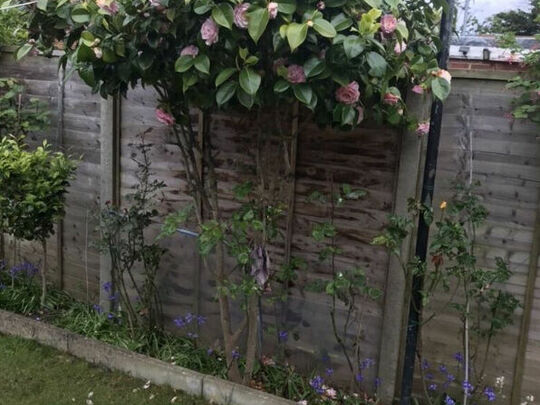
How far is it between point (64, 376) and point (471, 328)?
250 cm

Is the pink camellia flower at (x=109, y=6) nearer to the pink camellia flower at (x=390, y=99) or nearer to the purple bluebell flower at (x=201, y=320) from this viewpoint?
the pink camellia flower at (x=390, y=99)

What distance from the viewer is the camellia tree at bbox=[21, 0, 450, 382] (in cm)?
232

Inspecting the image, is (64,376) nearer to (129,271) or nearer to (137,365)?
(137,365)

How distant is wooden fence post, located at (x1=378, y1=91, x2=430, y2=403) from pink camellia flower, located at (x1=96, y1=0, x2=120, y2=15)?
158cm

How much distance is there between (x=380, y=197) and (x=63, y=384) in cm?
226

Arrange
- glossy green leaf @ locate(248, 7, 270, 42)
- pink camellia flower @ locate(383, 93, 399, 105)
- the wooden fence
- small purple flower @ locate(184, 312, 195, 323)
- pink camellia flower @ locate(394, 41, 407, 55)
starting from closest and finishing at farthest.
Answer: glossy green leaf @ locate(248, 7, 270, 42) < pink camellia flower @ locate(394, 41, 407, 55) < pink camellia flower @ locate(383, 93, 399, 105) < the wooden fence < small purple flower @ locate(184, 312, 195, 323)

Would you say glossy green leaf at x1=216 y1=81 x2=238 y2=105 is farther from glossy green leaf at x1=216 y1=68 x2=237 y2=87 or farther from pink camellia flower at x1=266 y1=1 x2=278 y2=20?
pink camellia flower at x1=266 y1=1 x2=278 y2=20

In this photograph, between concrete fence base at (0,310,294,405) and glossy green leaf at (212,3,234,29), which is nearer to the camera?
glossy green leaf at (212,3,234,29)

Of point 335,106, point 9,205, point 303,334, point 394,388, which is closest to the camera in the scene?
point 335,106

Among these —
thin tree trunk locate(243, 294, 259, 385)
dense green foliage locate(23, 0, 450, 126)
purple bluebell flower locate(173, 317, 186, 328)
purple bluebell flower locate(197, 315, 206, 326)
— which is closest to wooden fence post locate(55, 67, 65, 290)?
purple bluebell flower locate(173, 317, 186, 328)

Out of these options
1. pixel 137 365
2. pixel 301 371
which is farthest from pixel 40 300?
pixel 301 371

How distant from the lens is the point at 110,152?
13.8ft

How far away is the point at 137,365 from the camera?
12.2 feet

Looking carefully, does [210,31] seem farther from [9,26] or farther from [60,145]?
[9,26]
